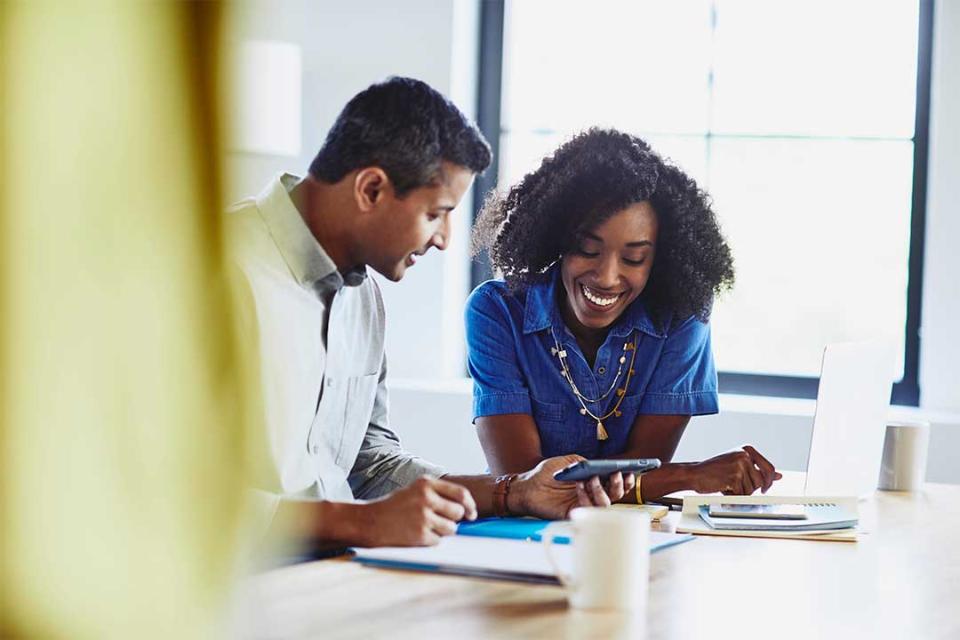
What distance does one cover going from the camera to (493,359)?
1.99 meters

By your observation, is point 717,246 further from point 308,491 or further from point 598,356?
point 308,491

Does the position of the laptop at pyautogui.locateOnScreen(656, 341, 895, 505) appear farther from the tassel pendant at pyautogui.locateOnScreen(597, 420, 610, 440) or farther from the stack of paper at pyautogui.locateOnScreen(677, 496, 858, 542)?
the tassel pendant at pyautogui.locateOnScreen(597, 420, 610, 440)

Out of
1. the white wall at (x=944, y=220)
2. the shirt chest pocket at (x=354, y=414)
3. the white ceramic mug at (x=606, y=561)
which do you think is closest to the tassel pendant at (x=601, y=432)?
the shirt chest pocket at (x=354, y=414)

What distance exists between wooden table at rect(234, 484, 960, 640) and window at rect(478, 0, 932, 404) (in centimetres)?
204

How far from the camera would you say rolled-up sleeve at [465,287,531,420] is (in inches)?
76.6

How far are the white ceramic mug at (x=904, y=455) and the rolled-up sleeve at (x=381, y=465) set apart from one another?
839 millimetres

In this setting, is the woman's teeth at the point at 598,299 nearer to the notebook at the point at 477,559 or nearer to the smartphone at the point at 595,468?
the smartphone at the point at 595,468

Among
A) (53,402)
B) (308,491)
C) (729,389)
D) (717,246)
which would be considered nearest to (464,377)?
(729,389)

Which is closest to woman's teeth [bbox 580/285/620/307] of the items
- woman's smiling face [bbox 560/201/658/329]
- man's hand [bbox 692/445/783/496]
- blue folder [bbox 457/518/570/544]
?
woman's smiling face [bbox 560/201/658/329]

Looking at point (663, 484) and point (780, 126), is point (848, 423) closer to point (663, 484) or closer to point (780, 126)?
point (663, 484)

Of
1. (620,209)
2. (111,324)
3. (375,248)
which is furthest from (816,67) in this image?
(111,324)

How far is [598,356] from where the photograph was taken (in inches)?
78.7

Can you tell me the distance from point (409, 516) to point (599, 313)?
0.84 metres

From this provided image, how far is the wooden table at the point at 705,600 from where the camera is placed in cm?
91
